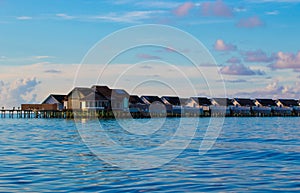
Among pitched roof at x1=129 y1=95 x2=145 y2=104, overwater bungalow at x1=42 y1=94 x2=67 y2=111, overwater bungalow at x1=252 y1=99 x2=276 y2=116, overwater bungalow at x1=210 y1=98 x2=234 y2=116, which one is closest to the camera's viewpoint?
overwater bungalow at x1=42 y1=94 x2=67 y2=111

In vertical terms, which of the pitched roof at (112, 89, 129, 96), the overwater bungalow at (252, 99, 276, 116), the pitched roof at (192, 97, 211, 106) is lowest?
the overwater bungalow at (252, 99, 276, 116)

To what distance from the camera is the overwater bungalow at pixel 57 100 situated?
8744 centimetres

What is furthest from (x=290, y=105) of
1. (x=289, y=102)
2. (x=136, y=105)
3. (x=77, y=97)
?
(x=77, y=97)

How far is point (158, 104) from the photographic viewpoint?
108 meters

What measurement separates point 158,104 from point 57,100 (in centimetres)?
2730

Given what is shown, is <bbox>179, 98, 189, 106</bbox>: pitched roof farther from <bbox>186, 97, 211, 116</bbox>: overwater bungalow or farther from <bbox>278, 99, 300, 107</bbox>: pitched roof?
<bbox>278, 99, 300, 107</bbox>: pitched roof

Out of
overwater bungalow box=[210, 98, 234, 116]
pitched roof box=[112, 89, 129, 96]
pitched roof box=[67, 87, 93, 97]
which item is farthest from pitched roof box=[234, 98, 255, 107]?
pitched roof box=[67, 87, 93, 97]

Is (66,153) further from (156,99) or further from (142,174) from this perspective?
(156,99)

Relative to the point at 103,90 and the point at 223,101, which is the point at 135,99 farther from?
the point at 223,101

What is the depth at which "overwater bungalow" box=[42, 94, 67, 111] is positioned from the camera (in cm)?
8744

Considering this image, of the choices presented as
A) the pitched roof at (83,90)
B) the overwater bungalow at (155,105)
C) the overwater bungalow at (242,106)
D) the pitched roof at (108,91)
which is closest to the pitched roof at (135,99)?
the overwater bungalow at (155,105)

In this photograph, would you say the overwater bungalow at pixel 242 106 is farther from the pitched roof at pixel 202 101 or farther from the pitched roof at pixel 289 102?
the pitched roof at pixel 289 102

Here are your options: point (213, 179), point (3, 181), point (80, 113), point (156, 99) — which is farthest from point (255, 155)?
point (156, 99)

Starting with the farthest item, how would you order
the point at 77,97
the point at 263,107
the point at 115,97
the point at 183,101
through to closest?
the point at 263,107, the point at 183,101, the point at 115,97, the point at 77,97
